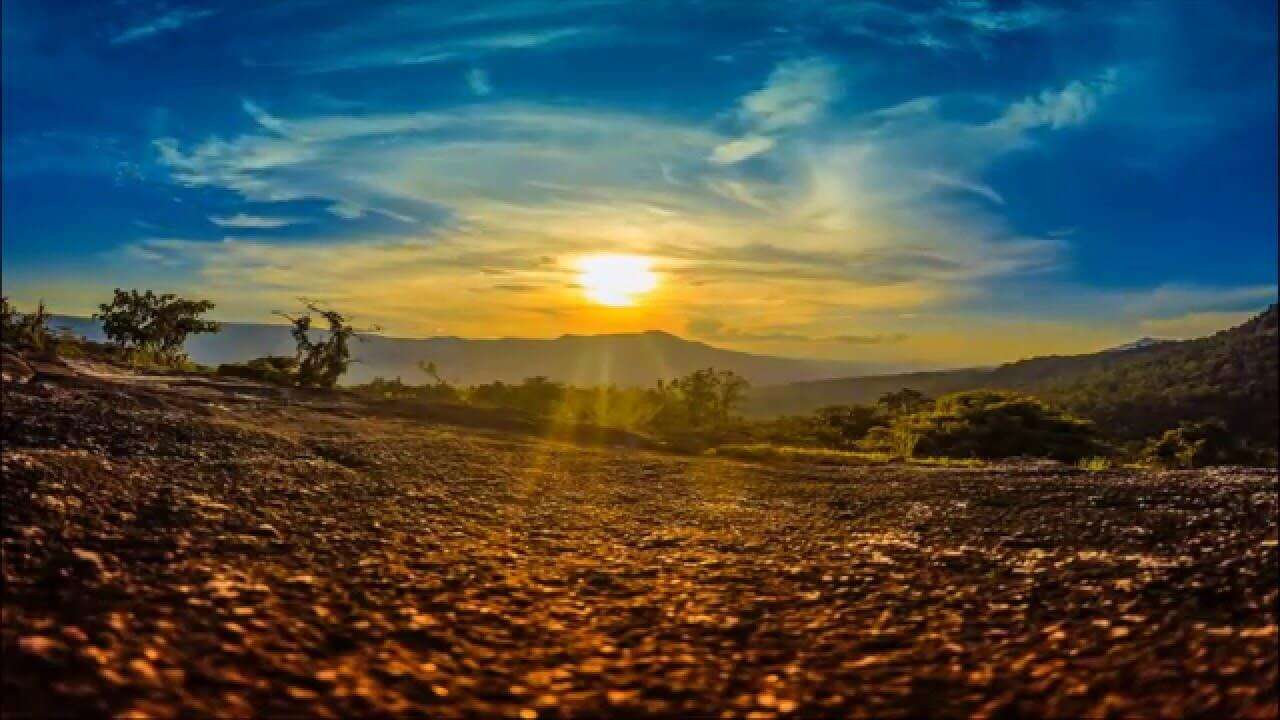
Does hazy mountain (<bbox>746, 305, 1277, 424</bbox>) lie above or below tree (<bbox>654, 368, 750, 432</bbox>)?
above

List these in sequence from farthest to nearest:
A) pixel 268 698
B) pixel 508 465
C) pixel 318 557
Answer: pixel 508 465, pixel 318 557, pixel 268 698

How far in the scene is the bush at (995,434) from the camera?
155ft

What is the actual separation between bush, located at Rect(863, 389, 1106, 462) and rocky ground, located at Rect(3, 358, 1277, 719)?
31573mm

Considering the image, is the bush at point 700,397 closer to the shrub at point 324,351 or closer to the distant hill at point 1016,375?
the shrub at point 324,351

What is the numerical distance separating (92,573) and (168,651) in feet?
6.76

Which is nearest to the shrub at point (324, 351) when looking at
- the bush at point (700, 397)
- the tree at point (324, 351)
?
the tree at point (324, 351)

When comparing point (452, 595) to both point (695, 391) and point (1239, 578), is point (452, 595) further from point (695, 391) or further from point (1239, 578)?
point (695, 391)

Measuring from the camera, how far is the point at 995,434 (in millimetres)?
50594

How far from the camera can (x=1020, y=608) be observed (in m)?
8.47

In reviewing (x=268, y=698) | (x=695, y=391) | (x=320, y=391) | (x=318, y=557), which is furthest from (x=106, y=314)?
(x=268, y=698)

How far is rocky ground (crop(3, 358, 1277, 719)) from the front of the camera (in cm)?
614

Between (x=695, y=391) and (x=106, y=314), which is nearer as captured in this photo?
(x=106, y=314)

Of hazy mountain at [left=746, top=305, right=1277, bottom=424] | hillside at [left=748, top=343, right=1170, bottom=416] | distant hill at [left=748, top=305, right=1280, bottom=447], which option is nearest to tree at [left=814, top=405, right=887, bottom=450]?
distant hill at [left=748, top=305, right=1280, bottom=447]

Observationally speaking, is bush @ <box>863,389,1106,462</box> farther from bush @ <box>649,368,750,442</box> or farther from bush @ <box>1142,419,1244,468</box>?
bush @ <box>649,368,750,442</box>
